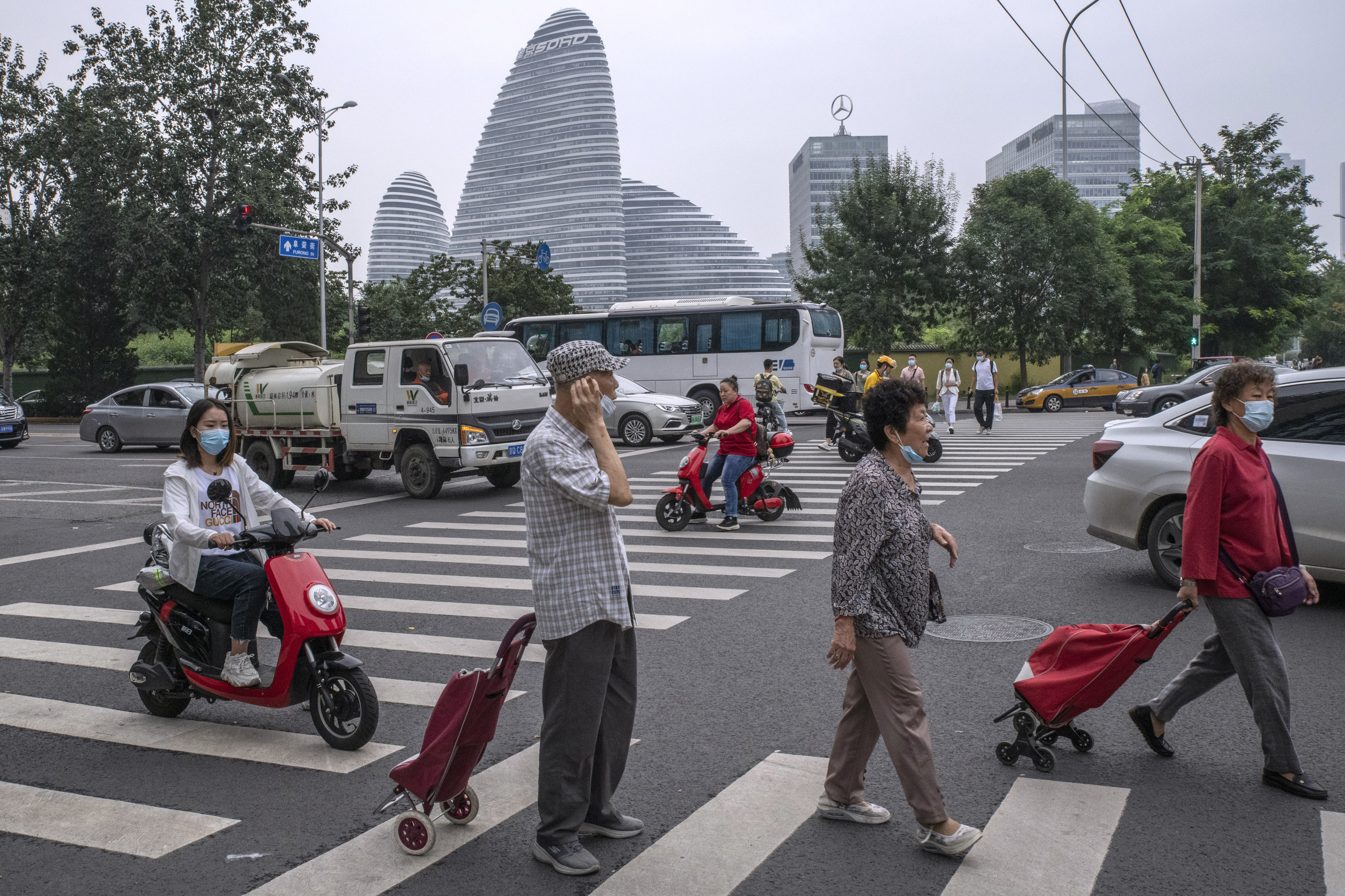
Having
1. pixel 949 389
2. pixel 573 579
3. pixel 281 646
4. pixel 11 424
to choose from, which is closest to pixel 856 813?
pixel 573 579

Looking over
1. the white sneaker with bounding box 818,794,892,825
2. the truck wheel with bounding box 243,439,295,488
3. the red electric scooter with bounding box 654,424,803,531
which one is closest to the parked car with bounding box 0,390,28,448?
the truck wheel with bounding box 243,439,295,488

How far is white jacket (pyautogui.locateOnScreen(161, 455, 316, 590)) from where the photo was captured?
16.8 feet

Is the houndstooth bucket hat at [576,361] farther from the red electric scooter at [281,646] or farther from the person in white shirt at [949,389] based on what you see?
the person in white shirt at [949,389]

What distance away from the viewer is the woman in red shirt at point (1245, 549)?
4285 millimetres

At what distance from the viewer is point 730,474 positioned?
11.7 meters

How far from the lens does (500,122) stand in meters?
152

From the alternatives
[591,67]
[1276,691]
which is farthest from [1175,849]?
[591,67]

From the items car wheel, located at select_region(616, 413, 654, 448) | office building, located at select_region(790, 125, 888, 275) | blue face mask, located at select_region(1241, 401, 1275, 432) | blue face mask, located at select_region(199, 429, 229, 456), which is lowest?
car wheel, located at select_region(616, 413, 654, 448)

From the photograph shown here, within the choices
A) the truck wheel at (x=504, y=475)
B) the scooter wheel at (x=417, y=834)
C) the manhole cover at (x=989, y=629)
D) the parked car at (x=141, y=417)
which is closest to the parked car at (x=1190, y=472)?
the manhole cover at (x=989, y=629)

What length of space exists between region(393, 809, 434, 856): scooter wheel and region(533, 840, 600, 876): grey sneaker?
422 mm

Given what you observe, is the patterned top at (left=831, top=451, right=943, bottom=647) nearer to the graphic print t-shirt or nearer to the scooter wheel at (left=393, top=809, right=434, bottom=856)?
the scooter wheel at (left=393, top=809, right=434, bottom=856)

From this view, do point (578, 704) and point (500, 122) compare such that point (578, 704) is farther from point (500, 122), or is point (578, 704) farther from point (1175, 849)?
point (500, 122)

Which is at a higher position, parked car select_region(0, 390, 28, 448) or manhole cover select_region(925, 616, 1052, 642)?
parked car select_region(0, 390, 28, 448)

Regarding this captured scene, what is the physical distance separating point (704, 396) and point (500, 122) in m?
134
